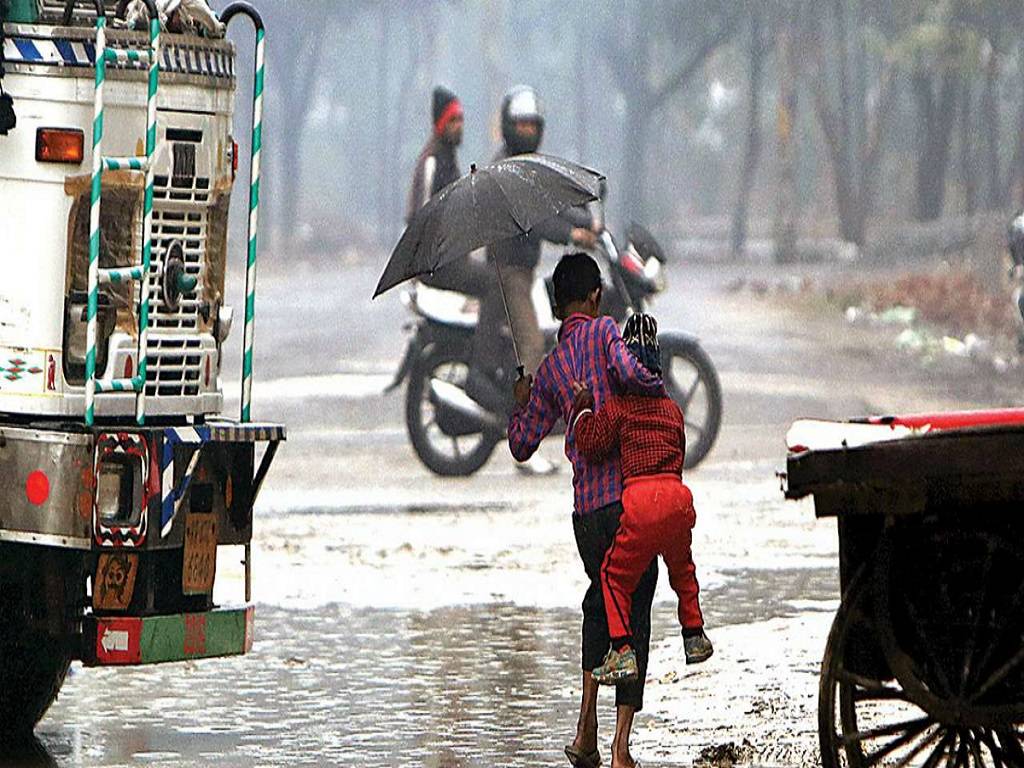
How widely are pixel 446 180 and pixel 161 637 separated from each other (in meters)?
9.22

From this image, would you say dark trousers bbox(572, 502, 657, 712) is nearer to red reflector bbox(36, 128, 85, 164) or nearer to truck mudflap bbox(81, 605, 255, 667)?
truck mudflap bbox(81, 605, 255, 667)

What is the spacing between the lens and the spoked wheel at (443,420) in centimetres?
1705

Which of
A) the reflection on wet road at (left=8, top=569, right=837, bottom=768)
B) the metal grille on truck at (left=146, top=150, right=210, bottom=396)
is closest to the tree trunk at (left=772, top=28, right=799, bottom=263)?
the reflection on wet road at (left=8, top=569, right=837, bottom=768)

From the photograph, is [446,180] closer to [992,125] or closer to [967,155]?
[967,155]

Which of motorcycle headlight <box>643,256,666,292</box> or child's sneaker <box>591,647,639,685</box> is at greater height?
motorcycle headlight <box>643,256,666,292</box>

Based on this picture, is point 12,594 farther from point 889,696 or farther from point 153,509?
point 889,696

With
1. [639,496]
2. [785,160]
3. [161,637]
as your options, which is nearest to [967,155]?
[785,160]

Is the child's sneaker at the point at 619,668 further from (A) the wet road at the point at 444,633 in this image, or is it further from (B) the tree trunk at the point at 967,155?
(B) the tree trunk at the point at 967,155

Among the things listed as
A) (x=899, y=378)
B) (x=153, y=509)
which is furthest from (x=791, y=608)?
(x=899, y=378)

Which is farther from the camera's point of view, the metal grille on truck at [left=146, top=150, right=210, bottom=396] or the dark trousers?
the metal grille on truck at [left=146, top=150, right=210, bottom=396]

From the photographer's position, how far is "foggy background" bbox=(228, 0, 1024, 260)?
48.6 meters

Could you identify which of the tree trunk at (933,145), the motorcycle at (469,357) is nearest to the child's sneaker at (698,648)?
the motorcycle at (469,357)

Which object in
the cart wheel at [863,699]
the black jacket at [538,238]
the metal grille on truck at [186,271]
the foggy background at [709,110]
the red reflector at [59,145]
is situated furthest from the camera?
the foggy background at [709,110]

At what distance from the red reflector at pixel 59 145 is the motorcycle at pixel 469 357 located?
862 cm
